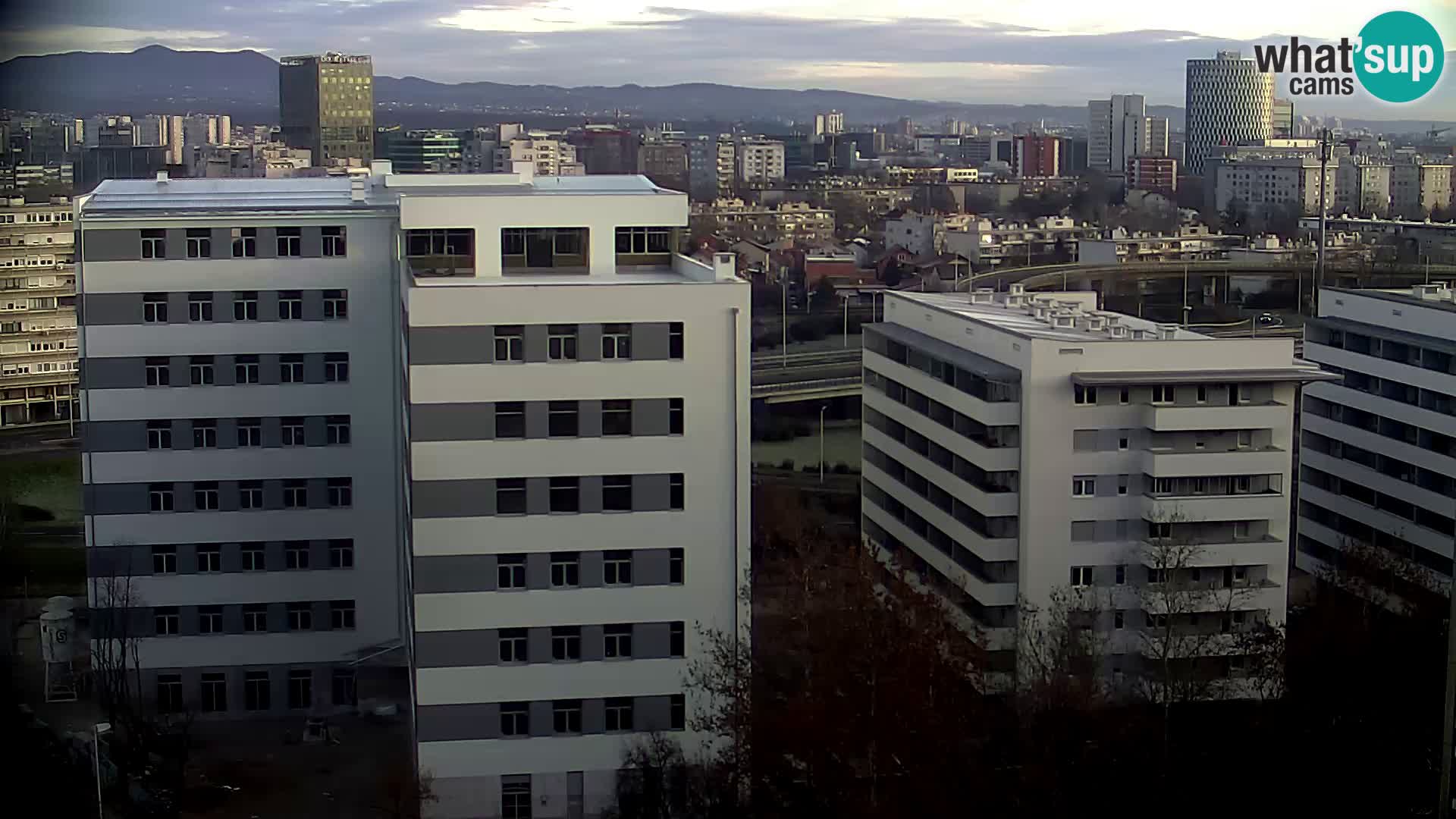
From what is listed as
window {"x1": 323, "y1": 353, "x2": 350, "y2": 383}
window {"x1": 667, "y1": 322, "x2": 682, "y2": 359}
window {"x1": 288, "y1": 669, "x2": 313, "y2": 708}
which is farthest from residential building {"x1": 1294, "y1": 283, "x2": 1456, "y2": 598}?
window {"x1": 288, "y1": 669, "x2": 313, "y2": 708}

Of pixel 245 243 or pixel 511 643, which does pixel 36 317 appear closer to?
pixel 245 243

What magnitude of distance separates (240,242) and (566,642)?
1.68 meters

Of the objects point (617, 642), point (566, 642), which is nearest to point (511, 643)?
point (566, 642)

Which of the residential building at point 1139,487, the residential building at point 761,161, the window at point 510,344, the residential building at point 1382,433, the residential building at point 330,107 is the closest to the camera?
the window at point 510,344

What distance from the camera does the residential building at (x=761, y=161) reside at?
16.8m

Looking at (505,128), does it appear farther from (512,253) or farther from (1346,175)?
(512,253)

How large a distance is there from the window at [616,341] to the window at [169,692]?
1.82 meters

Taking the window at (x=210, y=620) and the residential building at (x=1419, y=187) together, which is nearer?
the window at (x=210, y=620)

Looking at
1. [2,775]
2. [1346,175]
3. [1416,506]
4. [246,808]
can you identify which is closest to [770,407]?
[1416,506]

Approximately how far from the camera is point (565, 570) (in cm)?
390

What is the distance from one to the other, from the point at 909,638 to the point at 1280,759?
87 cm

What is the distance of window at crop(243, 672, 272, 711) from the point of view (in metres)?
4.87

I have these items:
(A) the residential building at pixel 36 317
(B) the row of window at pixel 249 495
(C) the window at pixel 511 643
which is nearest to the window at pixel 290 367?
(B) the row of window at pixel 249 495

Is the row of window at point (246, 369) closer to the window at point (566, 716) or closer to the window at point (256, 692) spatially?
the window at point (256, 692)
